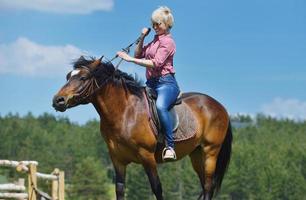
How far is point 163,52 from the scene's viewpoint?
8.67m

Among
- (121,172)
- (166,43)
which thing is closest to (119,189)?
(121,172)

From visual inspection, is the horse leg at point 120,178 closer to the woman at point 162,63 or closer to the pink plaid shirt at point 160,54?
the woman at point 162,63

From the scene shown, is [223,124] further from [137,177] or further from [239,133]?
[239,133]

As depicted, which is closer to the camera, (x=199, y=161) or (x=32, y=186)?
(x=199, y=161)

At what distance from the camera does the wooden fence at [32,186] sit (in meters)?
13.0

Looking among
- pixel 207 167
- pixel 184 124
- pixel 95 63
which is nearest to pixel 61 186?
pixel 207 167

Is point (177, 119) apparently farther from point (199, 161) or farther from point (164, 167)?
point (164, 167)

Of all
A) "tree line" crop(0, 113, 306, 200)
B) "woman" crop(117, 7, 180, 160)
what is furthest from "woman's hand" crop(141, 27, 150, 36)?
"tree line" crop(0, 113, 306, 200)

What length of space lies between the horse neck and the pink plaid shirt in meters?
0.59

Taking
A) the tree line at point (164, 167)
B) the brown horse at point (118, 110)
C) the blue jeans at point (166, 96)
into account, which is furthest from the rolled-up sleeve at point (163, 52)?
the tree line at point (164, 167)

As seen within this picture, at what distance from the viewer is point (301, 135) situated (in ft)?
581

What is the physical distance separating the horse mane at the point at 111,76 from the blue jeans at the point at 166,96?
0.21 meters

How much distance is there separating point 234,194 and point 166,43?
120 metres

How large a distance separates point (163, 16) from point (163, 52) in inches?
17.6
